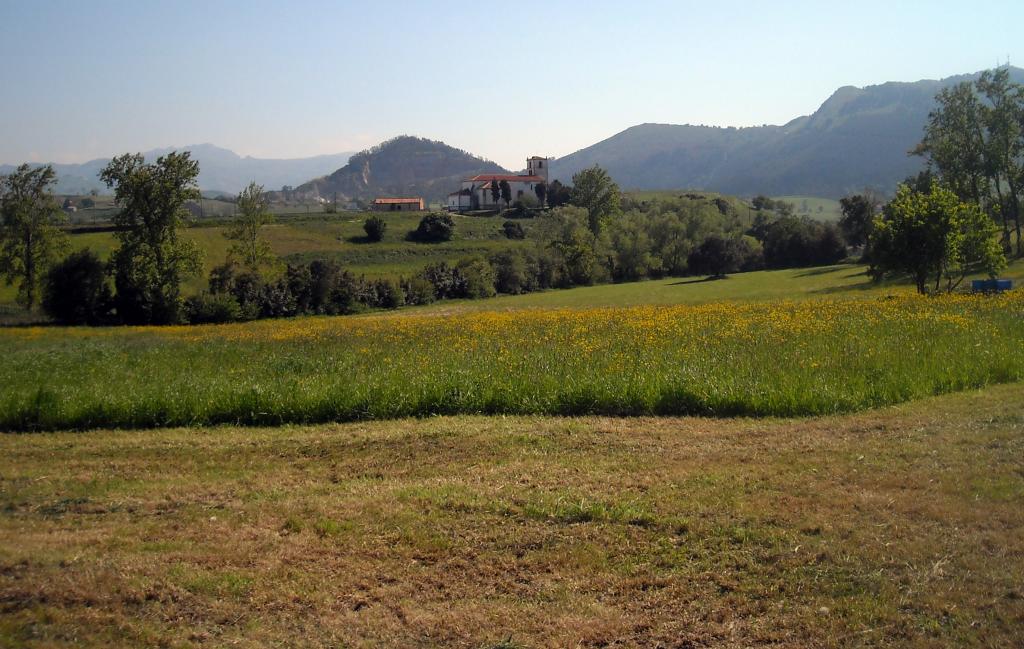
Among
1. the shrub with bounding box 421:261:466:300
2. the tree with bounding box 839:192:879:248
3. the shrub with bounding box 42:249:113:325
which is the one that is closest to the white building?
the tree with bounding box 839:192:879:248

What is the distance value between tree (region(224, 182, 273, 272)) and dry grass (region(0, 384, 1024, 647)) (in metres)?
66.6

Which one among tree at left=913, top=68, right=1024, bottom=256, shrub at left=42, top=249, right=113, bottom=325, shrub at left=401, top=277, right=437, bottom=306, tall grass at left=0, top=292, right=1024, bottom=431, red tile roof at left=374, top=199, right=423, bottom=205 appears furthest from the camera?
red tile roof at left=374, top=199, right=423, bottom=205

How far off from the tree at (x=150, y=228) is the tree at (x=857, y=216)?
66.6m

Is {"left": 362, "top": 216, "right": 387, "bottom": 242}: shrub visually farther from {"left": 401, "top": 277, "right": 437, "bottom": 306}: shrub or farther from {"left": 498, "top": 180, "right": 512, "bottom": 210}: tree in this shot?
{"left": 498, "top": 180, "right": 512, "bottom": 210}: tree

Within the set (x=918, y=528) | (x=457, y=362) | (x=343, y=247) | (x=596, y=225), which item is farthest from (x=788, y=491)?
(x=596, y=225)

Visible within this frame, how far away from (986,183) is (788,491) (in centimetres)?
6476

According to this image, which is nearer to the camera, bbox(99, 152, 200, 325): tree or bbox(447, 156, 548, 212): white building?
bbox(99, 152, 200, 325): tree

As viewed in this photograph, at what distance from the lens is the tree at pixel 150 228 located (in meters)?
55.8

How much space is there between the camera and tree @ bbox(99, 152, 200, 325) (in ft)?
183

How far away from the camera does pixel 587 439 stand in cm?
1078

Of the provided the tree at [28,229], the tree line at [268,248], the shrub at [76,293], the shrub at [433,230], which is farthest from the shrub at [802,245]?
the tree at [28,229]

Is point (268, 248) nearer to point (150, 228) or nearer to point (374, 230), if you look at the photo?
point (150, 228)

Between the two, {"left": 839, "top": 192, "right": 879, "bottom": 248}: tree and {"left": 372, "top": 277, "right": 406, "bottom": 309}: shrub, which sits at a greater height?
{"left": 839, "top": 192, "right": 879, "bottom": 248}: tree

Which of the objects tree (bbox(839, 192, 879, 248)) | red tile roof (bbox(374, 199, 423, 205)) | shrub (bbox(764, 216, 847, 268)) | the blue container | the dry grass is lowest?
the dry grass
